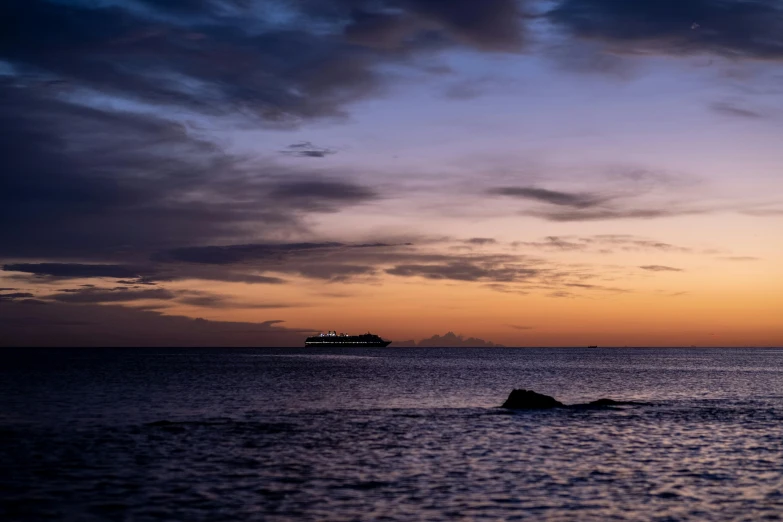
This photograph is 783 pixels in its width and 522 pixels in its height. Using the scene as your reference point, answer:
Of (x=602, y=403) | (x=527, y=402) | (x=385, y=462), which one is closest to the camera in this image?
(x=385, y=462)

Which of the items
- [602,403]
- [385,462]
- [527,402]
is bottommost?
[602,403]

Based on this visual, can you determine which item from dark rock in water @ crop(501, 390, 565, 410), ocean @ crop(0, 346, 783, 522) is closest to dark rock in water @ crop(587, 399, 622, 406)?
ocean @ crop(0, 346, 783, 522)

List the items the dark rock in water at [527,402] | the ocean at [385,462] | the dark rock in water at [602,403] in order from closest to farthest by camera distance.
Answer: the ocean at [385,462] < the dark rock in water at [527,402] < the dark rock in water at [602,403]

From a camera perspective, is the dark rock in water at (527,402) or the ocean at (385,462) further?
the dark rock in water at (527,402)

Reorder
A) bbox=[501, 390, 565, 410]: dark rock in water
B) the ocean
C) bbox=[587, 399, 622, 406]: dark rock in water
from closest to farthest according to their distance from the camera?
the ocean
bbox=[501, 390, 565, 410]: dark rock in water
bbox=[587, 399, 622, 406]: dark rock in water

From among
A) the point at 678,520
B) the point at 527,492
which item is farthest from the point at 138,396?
the point at 678,520

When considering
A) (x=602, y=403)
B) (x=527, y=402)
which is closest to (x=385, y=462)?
(x=527, y=402)

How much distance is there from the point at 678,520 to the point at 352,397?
60284mm

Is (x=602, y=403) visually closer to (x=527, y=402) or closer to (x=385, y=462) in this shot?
(x=527, y=402)

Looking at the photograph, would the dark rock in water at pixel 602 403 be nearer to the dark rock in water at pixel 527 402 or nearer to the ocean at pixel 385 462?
the ocean at pixel 385 462

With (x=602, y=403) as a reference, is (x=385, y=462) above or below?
above

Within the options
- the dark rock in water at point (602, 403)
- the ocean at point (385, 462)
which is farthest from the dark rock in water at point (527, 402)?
the dark rock in water at point (602, 403)

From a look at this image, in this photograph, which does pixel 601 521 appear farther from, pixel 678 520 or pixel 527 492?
pixel 527 492

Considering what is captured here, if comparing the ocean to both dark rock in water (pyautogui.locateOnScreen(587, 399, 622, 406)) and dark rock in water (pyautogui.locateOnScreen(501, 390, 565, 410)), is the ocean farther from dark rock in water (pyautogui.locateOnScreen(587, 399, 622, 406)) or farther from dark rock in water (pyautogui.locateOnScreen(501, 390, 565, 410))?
dark rock in water (pyautogui.locateOnScreen(501, 390, 565, 410))
